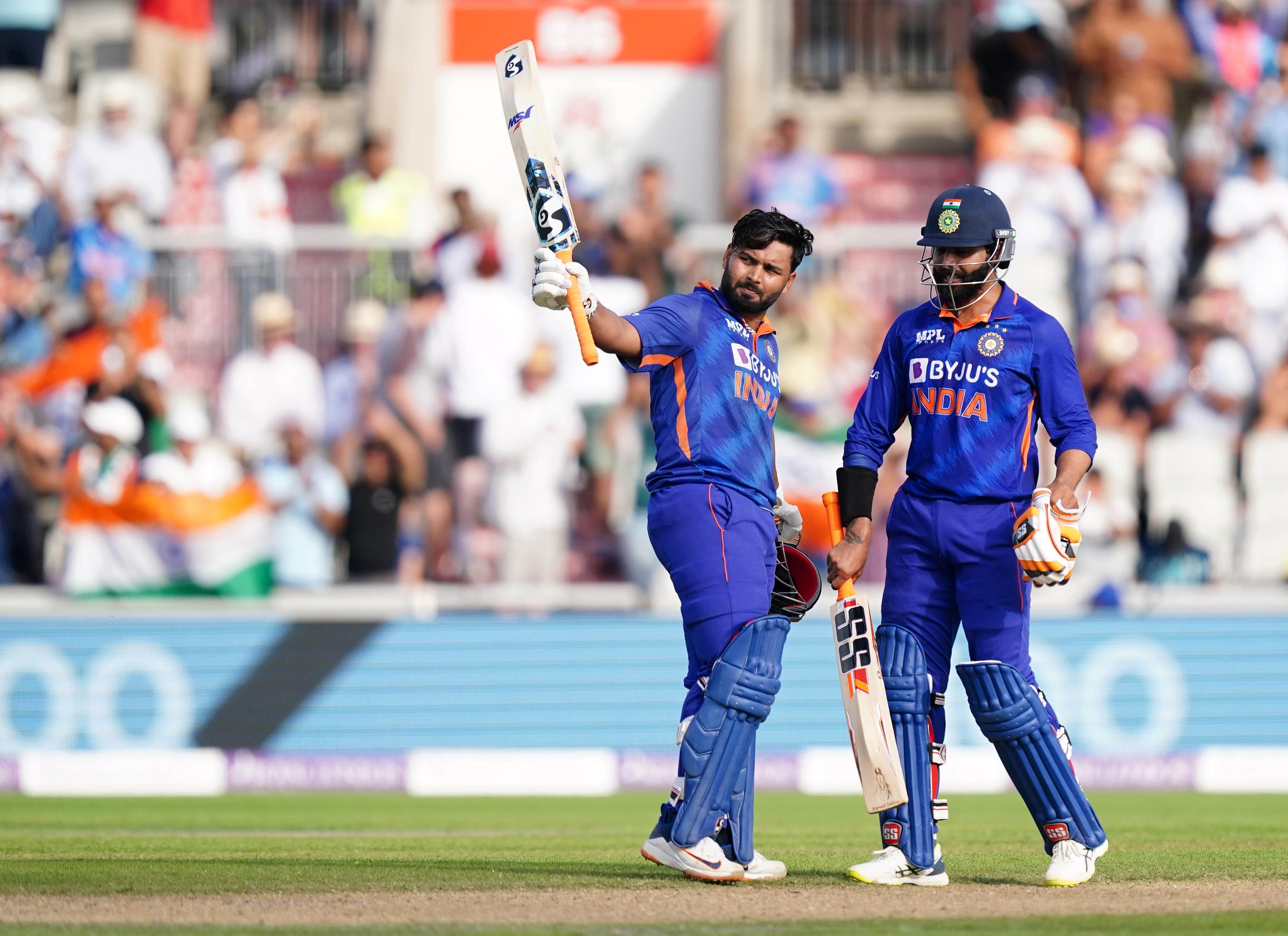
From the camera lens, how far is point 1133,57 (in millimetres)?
14492

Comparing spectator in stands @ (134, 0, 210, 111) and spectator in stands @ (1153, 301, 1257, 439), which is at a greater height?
spectator in stands @ (134, 0, 210, 111)

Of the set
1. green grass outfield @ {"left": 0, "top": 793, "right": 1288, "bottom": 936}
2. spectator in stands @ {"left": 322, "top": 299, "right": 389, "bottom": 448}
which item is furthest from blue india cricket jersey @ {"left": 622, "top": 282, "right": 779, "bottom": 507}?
spectator in stands @ {"left": 322, "top": 299, "right": 389, "bottom": 448}

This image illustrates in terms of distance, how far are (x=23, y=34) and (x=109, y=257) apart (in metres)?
3.26

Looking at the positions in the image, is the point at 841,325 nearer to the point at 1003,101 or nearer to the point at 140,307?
the point at 1003,101

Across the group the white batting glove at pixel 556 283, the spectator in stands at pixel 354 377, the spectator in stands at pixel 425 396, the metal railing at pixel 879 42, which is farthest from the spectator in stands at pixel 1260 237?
the white batting glove at pixel 556 283

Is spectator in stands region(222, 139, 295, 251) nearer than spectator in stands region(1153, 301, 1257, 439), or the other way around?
spectator in stands region(1153, 301, 1257, 439)

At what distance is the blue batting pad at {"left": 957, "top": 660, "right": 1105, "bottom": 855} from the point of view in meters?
5.82

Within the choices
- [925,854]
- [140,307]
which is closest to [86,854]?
[925,854]

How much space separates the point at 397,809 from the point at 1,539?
4.37 metres

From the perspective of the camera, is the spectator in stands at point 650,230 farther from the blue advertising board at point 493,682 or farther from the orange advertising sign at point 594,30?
the blue advertising board at point 493,682

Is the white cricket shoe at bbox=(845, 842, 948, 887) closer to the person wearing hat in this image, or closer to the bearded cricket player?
the bearded cricket player

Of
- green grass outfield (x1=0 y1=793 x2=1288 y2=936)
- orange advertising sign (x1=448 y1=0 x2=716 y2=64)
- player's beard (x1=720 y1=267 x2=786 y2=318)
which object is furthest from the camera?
orange advertising sign (x1=448 y1=0 x2=716 y2=64)

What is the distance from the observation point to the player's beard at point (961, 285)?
19.7 ft

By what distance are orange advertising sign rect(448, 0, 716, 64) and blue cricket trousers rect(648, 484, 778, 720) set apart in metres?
10.8
